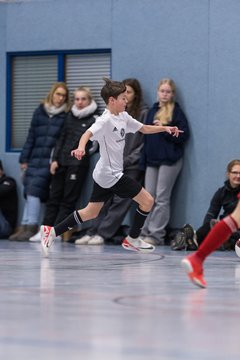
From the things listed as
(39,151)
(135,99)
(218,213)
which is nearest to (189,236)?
(218,213)

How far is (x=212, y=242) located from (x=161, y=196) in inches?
261

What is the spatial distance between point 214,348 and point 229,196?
8102 mm

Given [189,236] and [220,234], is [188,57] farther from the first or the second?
[220,234]

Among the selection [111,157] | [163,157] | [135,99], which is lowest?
[163,157]

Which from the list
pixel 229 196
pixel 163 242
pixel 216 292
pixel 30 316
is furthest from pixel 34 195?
pixel 30 316

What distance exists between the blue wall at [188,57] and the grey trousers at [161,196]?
26 cm

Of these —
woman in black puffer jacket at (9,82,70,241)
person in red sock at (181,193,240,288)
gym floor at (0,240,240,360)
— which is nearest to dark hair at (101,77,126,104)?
gym floor at (0,240,240,360)

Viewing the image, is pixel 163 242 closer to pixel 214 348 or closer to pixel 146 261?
pixel 146 261

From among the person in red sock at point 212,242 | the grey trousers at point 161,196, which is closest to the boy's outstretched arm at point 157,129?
the grey trousers at point 161,196

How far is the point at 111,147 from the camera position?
398 inches

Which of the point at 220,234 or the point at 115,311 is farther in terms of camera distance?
the point at 220,234

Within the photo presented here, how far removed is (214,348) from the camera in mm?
4383

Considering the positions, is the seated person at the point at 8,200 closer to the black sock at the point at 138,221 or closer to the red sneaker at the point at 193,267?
the black sock at the point at 138,221

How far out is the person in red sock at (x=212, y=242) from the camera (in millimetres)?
6445
